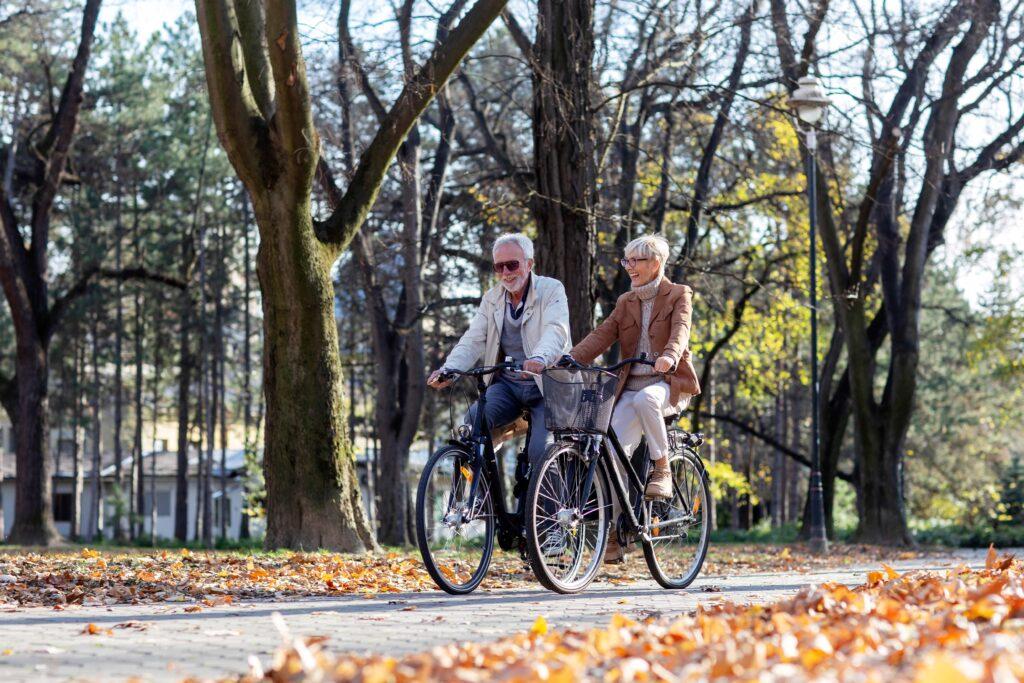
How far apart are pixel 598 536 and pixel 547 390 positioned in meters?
1.13

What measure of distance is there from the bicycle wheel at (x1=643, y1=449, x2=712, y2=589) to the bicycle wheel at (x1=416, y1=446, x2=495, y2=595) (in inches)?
52.1

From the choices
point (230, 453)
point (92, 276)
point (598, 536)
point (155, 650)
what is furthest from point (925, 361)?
point (155, 650)

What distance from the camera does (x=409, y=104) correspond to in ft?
39.5

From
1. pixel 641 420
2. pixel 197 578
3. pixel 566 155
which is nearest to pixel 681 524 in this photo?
pixel 641 420

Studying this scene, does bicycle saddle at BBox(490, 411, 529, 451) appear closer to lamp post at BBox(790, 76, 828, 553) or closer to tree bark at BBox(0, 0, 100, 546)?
lamp post at BBox(790, 76, 828, 553)

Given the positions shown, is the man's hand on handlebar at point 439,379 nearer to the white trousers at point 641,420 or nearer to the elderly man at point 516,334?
the elderly man at point 516,334

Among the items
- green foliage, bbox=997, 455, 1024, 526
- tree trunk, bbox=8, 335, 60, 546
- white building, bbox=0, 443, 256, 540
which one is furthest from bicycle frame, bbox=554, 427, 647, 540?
white building, bbox=0, 443, 256, 540

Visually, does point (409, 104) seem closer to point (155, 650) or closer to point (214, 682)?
point (155, 650)

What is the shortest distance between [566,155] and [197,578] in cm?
544

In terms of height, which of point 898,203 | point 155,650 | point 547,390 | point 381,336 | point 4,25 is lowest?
point 155,650

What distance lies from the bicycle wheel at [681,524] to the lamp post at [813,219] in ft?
26.4

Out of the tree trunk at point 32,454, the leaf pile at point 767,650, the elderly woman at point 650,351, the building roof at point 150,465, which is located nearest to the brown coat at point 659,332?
the elderly woman at point 650,351

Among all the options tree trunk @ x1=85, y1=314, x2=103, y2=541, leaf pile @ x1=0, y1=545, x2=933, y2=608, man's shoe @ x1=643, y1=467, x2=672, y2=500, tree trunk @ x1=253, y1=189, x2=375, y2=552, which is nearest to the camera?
leaf pile @ x1=0, y1=545, x2=933, y2=608

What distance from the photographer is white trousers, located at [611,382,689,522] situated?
848 centimetres
